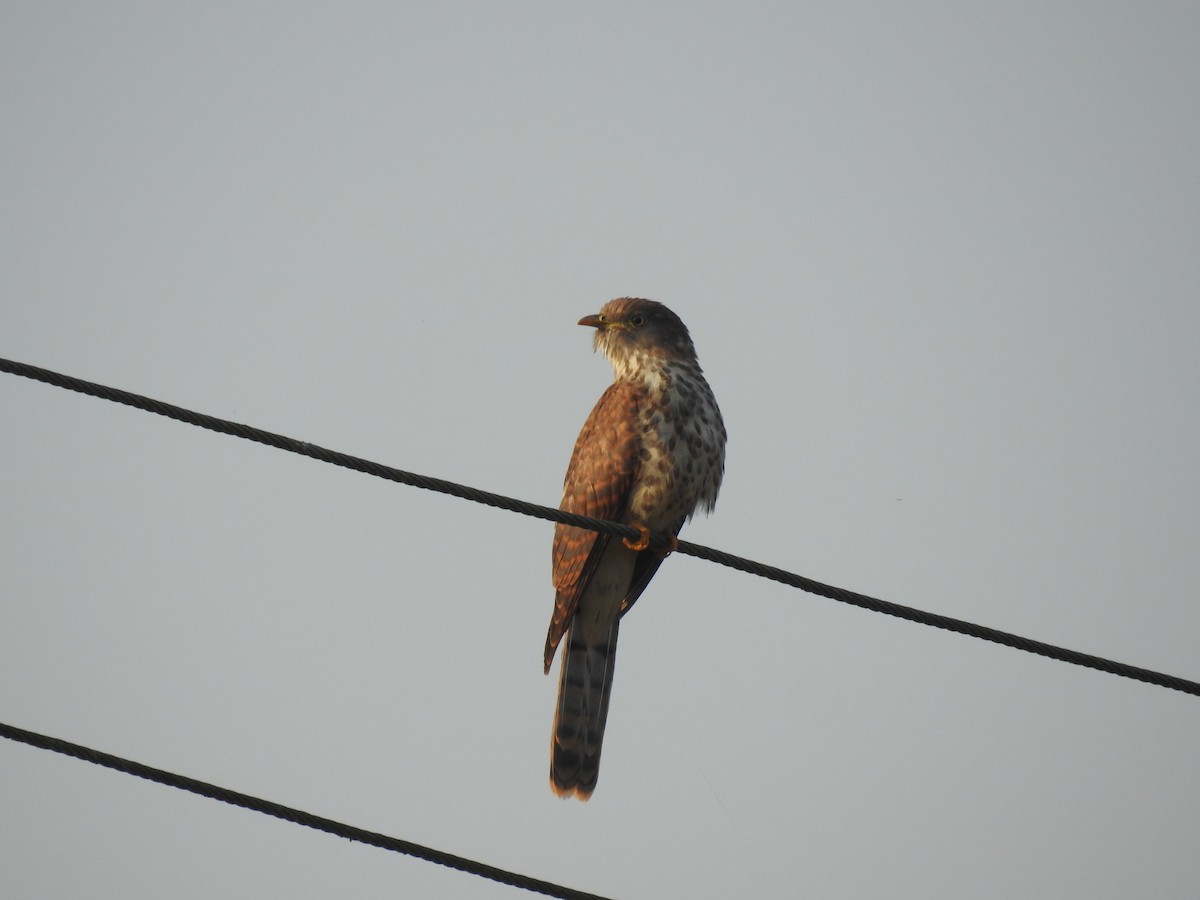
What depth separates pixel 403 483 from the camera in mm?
3924

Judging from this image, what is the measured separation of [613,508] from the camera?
5.99 meters

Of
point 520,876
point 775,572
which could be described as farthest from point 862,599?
point 520,876

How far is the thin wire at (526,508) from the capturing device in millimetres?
3729

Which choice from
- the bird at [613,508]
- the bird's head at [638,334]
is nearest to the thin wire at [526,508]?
the bird at [613,508]

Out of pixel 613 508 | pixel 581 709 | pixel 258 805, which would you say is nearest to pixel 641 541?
pixel 613 508

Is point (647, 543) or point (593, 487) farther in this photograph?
point (593, 487)

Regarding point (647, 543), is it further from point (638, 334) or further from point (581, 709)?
point (638, 334)

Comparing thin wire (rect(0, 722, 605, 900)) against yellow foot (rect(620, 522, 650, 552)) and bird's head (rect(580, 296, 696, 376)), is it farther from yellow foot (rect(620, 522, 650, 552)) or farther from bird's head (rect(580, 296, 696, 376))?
bird's head (rect(580, 296, 696, 376))

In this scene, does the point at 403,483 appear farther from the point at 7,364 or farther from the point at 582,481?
the point at 582,481

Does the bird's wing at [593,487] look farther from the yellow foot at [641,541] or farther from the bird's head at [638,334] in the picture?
the yellow foot at [641,541]

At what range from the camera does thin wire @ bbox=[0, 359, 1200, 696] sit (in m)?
3.73

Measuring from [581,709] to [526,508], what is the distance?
2213mm

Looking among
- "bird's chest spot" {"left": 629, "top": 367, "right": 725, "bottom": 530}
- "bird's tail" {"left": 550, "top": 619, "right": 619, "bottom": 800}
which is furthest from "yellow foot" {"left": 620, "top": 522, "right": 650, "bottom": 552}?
"bird's tail" {"left": 550, "top": 619, "right": 619, "bottom": 800}

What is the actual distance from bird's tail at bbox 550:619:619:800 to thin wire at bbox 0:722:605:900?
2351 millimetres
